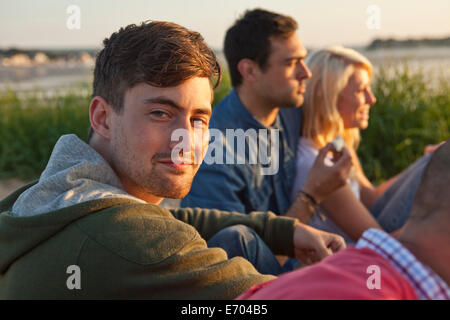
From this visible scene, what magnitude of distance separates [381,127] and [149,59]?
4.32 meters

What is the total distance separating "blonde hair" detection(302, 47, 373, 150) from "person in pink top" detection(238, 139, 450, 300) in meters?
2.55

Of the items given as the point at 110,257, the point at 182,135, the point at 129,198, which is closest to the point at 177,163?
the point at 182,135

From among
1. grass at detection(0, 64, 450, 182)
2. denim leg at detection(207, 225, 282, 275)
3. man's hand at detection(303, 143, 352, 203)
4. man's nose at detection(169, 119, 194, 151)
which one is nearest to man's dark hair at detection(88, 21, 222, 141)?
man's nose at detection(169, 119, 194, 151)

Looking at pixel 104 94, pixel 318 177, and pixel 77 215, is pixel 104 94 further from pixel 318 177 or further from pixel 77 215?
pixel 318 177

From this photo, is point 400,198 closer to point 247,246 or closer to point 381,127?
point 247,246

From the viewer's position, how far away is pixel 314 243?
7.34 feet

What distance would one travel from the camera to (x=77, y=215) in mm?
1419

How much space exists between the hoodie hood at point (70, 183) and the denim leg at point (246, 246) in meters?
0.57

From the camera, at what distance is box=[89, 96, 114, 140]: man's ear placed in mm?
1828

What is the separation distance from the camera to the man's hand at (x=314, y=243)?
2.23 m

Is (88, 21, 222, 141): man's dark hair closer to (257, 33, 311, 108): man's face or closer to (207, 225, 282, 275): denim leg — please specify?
(207, 225, 282, 275): denim leg

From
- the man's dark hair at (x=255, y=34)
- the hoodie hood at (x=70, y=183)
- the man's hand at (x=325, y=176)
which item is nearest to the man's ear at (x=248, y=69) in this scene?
the man's dark hair at (x=255, y=34)

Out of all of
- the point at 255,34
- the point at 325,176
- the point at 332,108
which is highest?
the point at 255,34
